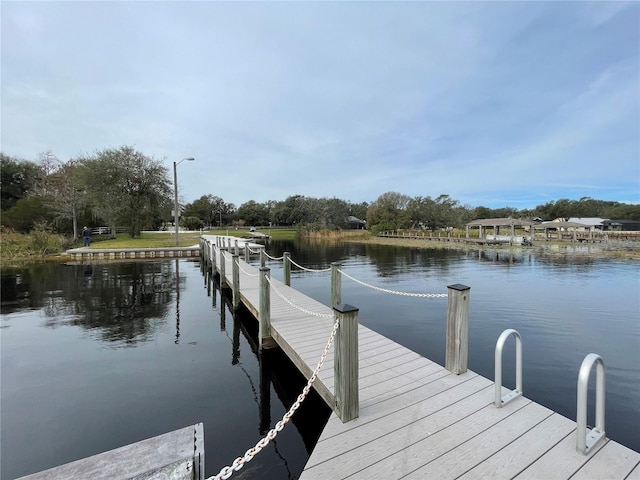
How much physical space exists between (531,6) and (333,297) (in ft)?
50.1

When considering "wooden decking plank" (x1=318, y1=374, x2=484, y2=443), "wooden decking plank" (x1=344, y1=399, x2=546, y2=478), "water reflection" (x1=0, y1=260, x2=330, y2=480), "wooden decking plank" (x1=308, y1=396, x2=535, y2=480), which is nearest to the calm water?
"water reflection" (x1=0, y1=260, x2=330, y2=480)

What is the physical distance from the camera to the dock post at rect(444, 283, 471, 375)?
11.0 ft

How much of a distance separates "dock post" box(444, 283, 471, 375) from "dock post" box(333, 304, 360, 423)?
1324mm

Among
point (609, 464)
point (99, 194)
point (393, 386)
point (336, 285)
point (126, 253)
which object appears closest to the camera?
point (609, 464)

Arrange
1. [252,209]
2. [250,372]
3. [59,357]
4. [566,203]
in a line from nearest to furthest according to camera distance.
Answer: [250,372]
[59,357]
[252,209]
[566,203]

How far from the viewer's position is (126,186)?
26.5 m

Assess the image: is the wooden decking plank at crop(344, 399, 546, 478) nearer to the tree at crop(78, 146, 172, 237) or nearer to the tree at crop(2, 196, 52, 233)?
the tree at crop(78, 146, 172, 237)

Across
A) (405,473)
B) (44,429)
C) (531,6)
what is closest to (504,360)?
(405,473)

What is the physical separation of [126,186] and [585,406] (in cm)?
3102

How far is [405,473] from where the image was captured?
2.10m

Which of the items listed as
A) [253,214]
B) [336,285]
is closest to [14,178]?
[253,214]

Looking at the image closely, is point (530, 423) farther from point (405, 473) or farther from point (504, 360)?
point (504, 360)

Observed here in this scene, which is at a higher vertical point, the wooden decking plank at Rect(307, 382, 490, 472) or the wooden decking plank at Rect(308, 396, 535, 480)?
the wooden decking plank at Rect(308, 396, 535, 480)

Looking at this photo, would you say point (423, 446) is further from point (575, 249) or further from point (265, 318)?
point (575, 249)
